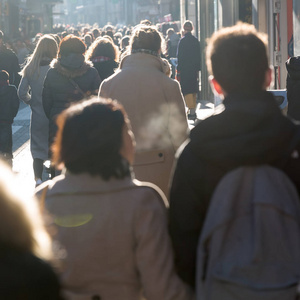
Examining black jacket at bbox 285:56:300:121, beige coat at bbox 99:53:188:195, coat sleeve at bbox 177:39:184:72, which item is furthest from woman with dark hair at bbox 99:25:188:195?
coat sleeve at bbox 177:39:184:72

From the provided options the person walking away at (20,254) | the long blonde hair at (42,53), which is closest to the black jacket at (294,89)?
the long blonde hair at (42,53)

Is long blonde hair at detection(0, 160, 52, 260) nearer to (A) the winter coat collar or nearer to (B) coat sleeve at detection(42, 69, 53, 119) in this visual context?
(A) the winter coat collar

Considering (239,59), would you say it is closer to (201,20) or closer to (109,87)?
(109,87)

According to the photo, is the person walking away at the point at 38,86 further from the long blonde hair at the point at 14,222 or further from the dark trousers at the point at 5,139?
the long blonde hair at the point at 14,222

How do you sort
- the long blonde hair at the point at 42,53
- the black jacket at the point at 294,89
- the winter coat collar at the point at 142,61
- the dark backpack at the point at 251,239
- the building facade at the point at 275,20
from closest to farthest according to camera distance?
the dark backpack at the point at 251,239
the winter coat collar at the point at 142,61
the black jacket at the point at 294,89
the long blonde hair at the point at 42,53
the building facade at the point at 275,20

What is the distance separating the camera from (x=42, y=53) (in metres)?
9.34

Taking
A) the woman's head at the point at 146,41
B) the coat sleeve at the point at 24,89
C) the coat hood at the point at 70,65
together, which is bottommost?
the coat sleeve at the point at 24,89

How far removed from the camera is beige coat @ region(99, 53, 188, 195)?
5.84m

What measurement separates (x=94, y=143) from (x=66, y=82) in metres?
5.22

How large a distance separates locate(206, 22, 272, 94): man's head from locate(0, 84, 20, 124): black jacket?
7.62 meters

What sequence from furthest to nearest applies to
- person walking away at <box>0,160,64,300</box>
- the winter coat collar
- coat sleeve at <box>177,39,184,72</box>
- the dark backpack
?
coat sleeve at <box>177,39,184,72</box> → the winter coat collar → the dark backpack → person walking away at <box>0,160,64,300</box>

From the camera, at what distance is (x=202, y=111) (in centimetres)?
1886

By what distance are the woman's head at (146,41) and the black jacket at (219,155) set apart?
295 cm

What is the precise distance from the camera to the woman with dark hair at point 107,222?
3.30 m
